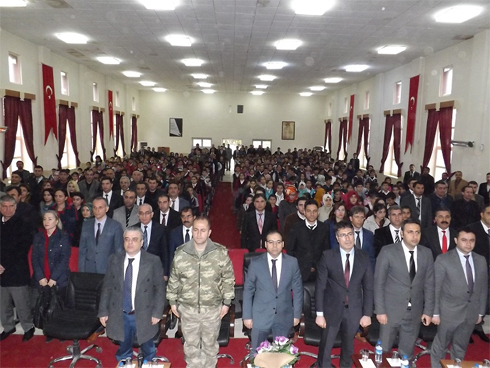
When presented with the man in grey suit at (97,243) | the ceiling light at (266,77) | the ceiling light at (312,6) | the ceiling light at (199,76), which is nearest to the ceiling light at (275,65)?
the ceiling light at (266,77)

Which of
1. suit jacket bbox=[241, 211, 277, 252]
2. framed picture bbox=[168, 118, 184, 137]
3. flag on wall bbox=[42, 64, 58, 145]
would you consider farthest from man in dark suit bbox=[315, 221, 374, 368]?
framed picture bbox=[168, 118, 184, 137]

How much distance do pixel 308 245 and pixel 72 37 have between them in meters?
9.07

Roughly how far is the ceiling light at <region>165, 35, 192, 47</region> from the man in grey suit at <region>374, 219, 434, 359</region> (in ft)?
27.2

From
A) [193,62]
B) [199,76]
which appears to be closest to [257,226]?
[193,62]

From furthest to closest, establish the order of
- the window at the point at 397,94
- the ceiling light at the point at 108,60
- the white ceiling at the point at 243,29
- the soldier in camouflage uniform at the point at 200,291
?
the window at the point at 397,94 → the ceiling light at the point at 108,60 → the white ceiling at the point at 243,29 → the soldier in camouflage uniform at the point at 200,291

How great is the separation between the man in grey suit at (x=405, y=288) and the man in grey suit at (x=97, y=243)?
3.07m

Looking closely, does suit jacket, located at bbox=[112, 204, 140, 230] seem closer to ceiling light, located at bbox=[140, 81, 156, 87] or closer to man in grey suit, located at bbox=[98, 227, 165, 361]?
man in grey suit, located at bbox=[98, 227, 165, 361]

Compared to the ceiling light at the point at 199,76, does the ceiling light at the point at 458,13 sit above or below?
below

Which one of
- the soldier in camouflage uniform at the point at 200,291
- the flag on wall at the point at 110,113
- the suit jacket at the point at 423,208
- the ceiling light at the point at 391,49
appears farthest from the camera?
the flag on wall at the point at 110,113

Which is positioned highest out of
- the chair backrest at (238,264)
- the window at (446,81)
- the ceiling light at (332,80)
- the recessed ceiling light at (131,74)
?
the recessed ceiling light at (131,74)

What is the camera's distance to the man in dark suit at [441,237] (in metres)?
4.92

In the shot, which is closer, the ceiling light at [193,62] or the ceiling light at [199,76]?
the ceiling light at [193,62]

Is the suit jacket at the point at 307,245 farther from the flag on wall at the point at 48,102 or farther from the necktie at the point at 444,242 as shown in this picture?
the flag on wall at the point at 48,102

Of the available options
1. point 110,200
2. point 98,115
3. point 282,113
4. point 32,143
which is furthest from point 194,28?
point 282,113
